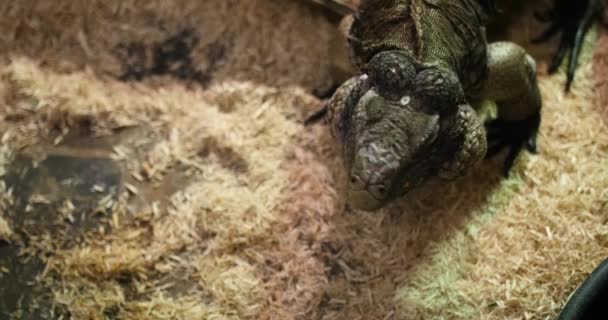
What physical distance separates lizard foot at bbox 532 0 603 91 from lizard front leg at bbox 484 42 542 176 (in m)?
0.54

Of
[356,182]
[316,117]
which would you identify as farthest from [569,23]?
[356,182]

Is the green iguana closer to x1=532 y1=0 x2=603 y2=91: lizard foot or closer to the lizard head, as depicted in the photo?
the lizard head

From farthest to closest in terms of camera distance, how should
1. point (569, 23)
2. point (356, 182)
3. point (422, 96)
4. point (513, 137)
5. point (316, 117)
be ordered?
point (569, 23), point (316, 117), point (513, 137), point (422, 96), point (356, 182)

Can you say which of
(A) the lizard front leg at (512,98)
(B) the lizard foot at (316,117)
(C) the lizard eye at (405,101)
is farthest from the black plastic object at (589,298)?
(B) the lizard foot at (316,117)

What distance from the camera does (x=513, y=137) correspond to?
346cm

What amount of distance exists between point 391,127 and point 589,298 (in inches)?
42.7

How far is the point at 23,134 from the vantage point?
3.75 metres

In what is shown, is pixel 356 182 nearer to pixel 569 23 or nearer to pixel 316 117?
pixel 316 117

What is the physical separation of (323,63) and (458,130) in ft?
4.94

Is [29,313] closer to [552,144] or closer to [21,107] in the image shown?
[21,107]

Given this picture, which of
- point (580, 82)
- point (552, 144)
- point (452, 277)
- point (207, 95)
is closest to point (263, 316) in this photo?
point (452, 277)

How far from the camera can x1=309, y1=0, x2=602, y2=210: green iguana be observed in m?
2.45

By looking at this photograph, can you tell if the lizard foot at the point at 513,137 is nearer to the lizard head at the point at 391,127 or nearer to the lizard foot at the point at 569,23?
the lizard foot at the point at 569,23

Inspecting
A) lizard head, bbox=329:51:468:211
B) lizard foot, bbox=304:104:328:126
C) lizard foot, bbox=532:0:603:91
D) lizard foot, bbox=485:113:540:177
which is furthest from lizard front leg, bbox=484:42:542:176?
lizard foot, bbox=304:104:328:126
